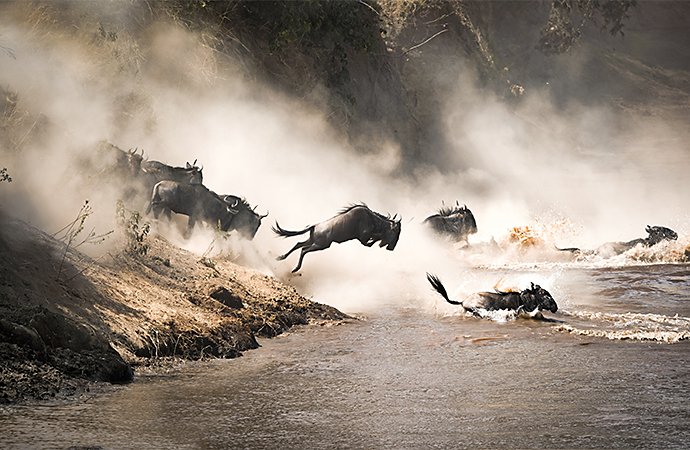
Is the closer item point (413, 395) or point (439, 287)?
point (413, 395)

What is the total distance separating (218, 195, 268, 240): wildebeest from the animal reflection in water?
13.7ft

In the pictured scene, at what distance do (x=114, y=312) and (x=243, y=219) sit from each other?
261 inches

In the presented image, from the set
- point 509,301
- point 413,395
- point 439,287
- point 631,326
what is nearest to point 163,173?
point 439,287

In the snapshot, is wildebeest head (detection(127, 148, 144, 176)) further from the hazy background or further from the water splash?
the water splash

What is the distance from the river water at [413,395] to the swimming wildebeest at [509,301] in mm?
514

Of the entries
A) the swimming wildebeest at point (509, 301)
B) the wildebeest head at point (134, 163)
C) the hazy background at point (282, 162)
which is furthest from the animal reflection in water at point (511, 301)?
the wildebeest head at point (134, 163)

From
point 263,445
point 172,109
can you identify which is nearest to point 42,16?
point 172,109

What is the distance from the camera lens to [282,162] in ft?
74.1

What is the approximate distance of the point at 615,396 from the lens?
7.74 meters

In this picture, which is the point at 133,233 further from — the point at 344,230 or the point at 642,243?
the point at 642,243

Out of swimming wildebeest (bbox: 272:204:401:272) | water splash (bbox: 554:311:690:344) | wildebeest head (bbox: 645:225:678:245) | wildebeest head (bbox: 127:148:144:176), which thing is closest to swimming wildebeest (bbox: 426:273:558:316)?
water splash (bbox: 554:311:690:344)

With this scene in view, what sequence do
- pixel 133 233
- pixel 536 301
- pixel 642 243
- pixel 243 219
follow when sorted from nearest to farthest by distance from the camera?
1. pixel 133 233
2. pixel 536 301
3. pixel 243 219
4. pixel 642 243

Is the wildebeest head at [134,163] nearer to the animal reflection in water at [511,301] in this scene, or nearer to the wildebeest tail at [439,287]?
the wildebeest tail at [439,287]

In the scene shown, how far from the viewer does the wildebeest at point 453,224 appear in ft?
69.9
